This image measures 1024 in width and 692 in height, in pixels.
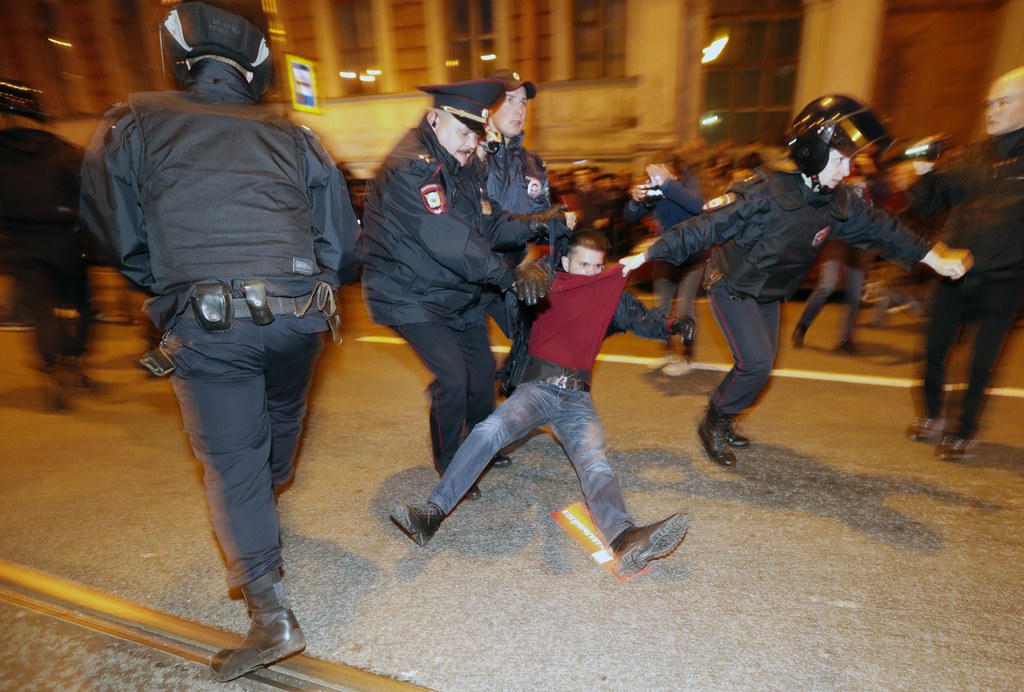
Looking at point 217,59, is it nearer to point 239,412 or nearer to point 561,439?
point 239,412

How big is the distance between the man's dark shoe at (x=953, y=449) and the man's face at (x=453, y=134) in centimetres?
316

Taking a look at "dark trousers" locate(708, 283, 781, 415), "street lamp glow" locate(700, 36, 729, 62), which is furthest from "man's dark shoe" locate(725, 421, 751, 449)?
"street lamp glow" locate(700, 36, 729, 62)

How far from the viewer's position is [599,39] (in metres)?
12.2

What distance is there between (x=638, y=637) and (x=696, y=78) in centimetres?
1193

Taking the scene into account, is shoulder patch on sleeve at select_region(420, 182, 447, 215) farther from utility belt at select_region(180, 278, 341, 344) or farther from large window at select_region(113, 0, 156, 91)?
large window at select_region(113, 0, 156, 91)

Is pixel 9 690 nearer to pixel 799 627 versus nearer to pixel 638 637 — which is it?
pixel 638 637

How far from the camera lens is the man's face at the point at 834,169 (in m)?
2.75

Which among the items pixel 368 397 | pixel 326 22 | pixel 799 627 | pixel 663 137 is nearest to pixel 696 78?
pixel 663 137

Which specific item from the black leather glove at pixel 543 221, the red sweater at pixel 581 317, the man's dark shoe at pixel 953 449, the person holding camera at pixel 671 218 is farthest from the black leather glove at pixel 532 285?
the man's dark shoe at pixel 953 449

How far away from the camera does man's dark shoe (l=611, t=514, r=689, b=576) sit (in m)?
2.20

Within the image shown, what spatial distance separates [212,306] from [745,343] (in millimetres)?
2624

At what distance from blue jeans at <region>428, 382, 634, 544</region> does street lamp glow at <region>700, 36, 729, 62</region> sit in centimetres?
1114

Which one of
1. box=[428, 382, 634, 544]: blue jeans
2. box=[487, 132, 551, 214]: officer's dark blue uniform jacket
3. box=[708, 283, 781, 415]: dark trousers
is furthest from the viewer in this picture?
box=[487, 132, 551, 214]: officer's dark blue uniform jacket

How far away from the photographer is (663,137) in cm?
1184
